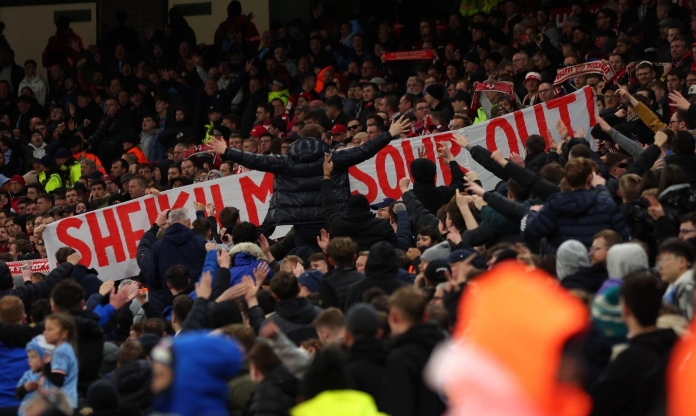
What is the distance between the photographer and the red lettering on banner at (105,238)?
520 inches

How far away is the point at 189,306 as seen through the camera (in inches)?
315

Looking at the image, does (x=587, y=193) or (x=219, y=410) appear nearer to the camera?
(x=219, y=410)

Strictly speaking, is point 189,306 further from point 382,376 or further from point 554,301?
point 554,301

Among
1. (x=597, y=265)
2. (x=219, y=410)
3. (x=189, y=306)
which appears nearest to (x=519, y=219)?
(x=597, y=265)

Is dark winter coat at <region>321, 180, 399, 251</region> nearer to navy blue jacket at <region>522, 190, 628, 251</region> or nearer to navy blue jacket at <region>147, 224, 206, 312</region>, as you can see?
navy blue jacket at <region>147, 224, 206, 312</region>

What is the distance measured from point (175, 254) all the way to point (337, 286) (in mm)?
2809

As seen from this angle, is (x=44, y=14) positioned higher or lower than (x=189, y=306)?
higher

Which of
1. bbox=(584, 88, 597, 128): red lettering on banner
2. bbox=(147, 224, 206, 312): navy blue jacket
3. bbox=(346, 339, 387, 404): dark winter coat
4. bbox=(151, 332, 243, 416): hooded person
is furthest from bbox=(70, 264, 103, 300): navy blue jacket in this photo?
bbox=(584, 88, 597, 128): red lettering on banner

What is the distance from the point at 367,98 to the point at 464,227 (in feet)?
21.3

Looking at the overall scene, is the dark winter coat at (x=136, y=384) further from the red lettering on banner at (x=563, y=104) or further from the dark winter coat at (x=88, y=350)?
the red lettering on banner at (x=563, y=104)

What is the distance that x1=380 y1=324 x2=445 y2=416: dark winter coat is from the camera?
224 inches

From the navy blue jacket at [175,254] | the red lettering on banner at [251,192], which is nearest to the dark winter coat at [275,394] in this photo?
the navy blue jacket at [175,254]

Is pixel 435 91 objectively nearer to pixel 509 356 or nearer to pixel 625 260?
pixel 625 260

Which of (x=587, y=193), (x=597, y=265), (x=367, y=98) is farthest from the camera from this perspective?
(x=367, y=98)
